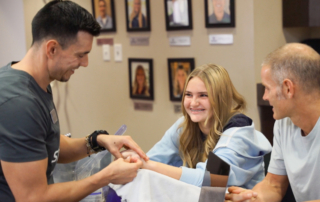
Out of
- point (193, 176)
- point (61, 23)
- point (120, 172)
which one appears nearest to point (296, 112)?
point (193, 176)

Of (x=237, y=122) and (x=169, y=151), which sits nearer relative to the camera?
(x=237, y=122)

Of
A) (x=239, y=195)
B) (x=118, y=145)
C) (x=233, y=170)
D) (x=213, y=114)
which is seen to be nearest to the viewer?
(x=239, y=195)

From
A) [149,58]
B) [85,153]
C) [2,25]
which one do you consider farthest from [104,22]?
[85,153]

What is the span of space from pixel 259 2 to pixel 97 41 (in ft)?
5.50

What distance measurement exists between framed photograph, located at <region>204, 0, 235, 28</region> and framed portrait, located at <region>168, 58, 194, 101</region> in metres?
0.37

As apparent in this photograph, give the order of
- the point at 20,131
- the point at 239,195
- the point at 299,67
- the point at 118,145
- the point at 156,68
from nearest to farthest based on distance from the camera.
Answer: the point at 20,131 → the point at 299,67 → the point at 239,195 → the point at 118,145 → the point at 156,68

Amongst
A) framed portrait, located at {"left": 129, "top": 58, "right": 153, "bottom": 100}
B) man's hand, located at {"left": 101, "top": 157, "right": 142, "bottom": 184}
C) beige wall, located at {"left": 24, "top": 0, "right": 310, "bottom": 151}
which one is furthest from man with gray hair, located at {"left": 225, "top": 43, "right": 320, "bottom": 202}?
framed portrait, located at {"left": 129, "top": 58, "right": 153, "bottom": 100}

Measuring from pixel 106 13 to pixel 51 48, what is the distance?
231cm

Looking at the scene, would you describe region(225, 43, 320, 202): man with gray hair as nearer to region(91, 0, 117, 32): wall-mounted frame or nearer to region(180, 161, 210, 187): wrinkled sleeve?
region(180, 161, 210, 187): wrinkled sleeve

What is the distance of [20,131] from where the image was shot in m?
1.25

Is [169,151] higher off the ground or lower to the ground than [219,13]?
lower

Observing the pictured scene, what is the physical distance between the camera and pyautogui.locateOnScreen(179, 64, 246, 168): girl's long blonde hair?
1.79 meters

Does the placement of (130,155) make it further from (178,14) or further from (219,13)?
(178,14)

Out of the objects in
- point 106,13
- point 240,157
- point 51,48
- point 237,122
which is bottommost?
point 240,157
